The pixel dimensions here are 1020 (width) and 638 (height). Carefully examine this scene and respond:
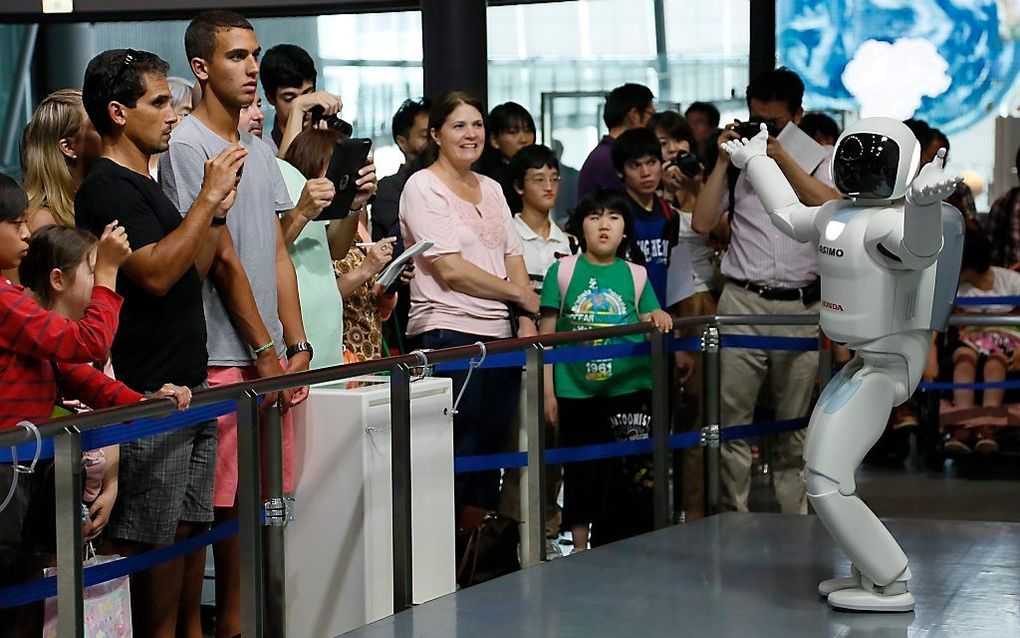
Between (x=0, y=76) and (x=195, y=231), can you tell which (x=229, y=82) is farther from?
(x=0, y=76)

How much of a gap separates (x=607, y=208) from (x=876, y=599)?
6.35 feet

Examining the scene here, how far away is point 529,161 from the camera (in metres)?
6.19

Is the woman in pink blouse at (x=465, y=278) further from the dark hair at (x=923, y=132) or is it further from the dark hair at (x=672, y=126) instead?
the dark hair at (x=923, y=132)

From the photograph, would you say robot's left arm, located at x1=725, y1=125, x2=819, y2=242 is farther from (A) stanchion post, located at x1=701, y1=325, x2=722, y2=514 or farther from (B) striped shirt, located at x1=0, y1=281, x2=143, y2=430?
(B) striped shirt, located at x1=0, y1=281, x2=143, y2=430

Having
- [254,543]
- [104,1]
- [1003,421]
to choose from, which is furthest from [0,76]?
[254,543]

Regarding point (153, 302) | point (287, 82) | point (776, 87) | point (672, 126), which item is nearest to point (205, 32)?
point (153, 302)

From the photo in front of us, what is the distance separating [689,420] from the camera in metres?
6.68

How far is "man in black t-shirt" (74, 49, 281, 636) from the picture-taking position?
3.93m

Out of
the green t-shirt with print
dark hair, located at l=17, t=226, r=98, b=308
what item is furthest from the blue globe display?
dark hair, located at l=17, t=226, r=98, b=308

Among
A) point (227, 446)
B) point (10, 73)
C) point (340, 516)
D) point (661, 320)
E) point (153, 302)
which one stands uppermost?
point (10, 73)

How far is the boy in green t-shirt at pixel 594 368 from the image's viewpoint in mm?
5824

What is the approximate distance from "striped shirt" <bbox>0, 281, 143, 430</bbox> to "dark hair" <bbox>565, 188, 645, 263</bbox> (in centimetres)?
245

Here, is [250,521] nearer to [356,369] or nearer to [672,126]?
[356,369]

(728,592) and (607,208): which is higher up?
(607,208)
